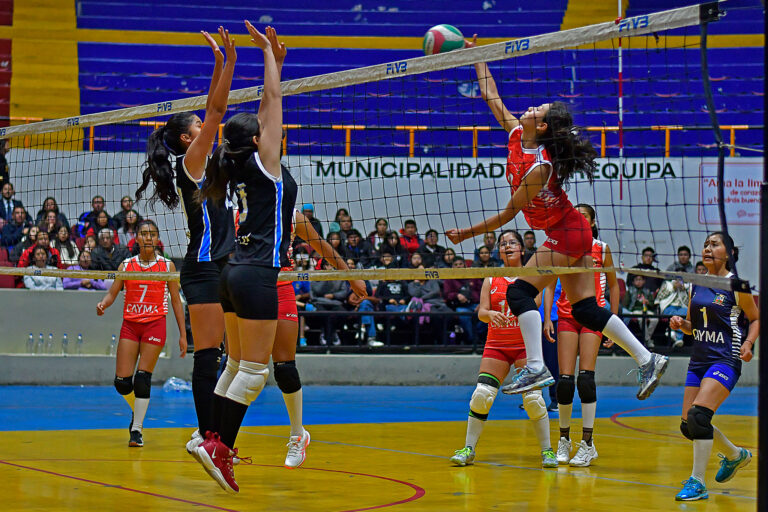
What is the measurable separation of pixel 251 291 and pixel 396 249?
8.19 meters

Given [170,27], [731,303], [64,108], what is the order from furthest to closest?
[170,27] → [64,108] → [731,303]

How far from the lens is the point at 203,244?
6.18 meters

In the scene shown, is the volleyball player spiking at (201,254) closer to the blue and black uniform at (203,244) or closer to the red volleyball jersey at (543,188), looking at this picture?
the blue and black uniform at (203,244)

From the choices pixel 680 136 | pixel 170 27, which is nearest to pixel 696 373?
pixel 680 136

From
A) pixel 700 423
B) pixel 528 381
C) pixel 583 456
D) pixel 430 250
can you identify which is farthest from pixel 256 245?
pixel 430 250

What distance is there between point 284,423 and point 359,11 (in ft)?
41.8

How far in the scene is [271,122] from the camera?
17.2 feet

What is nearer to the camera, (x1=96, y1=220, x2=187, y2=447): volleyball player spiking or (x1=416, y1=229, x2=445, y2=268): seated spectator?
(x1=96, y1=220, x2=187, y2=447): volleyball player spiking

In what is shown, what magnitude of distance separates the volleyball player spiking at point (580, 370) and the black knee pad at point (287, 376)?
6.68 ft

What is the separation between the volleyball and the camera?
7.70 meters

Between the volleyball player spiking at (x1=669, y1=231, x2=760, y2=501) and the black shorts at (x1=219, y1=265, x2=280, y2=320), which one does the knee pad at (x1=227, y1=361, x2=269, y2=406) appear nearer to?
the black shorts at (x1=219, y1=265, x2=280, y2=320)

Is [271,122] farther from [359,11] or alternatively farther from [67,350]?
[359,11]

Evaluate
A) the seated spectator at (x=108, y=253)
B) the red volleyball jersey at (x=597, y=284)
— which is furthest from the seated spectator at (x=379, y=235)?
the red volleyball jersey at (x=597, y=284)

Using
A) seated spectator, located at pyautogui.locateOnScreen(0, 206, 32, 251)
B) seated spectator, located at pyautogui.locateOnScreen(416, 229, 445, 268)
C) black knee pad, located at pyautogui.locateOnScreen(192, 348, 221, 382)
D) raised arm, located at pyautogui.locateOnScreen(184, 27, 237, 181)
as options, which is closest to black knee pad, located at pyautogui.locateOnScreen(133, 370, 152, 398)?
black knee pad, located at pyautogui.locateOnScreen(192, 348, 221, 382)
